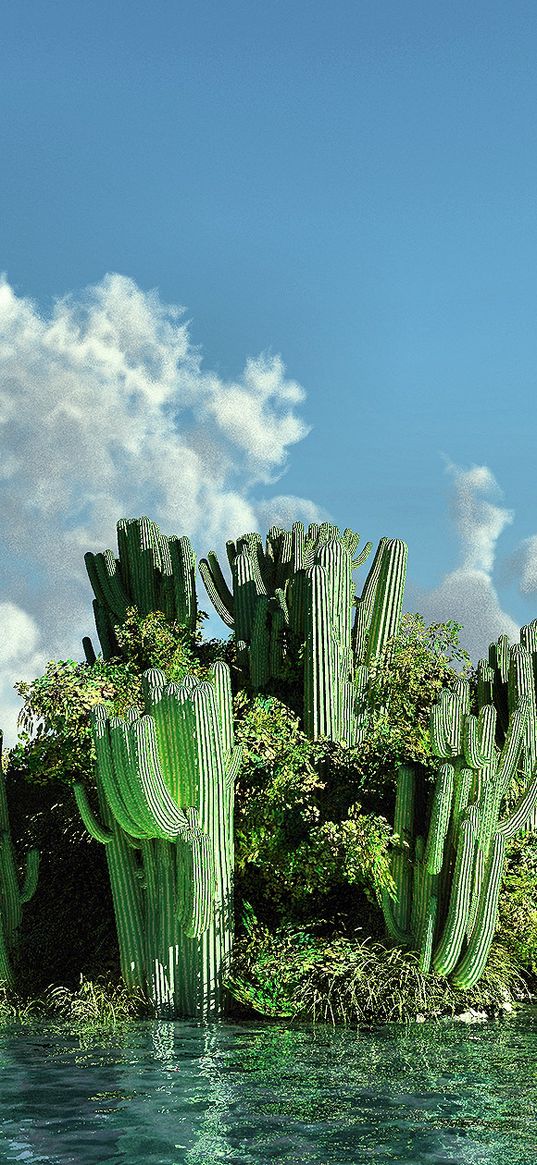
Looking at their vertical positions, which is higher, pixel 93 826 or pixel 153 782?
pixel 153 782

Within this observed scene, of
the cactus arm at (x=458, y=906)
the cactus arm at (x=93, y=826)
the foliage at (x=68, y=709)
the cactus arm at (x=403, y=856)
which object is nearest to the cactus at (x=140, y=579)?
the foliage at (x=68, y=709)

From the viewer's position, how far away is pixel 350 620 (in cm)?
1532

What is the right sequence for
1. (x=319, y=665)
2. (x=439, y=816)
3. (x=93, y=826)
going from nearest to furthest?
(x=439, y=816)
(x=93, y=826)
(x=319, y=665)

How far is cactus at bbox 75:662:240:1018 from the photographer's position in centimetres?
1088

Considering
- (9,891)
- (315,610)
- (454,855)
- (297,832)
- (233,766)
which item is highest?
(315,610)

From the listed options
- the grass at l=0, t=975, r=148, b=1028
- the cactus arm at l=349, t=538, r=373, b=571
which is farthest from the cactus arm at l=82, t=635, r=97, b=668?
the grass at l=0, t=975, r=148, b=1028

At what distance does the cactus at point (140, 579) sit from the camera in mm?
17688

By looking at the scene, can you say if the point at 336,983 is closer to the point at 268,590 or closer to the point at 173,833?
the point at 173,833

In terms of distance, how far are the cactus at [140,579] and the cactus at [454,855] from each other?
21.3 feet

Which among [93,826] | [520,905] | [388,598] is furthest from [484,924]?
[388,598]

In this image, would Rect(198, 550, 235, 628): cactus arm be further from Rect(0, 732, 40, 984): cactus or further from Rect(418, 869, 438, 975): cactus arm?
Rect(418, 869, 438, 975): cactus arm

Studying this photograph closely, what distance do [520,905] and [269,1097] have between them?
6083mm

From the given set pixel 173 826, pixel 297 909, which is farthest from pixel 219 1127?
pixel 297 909

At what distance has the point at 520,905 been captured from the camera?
12.8 m
